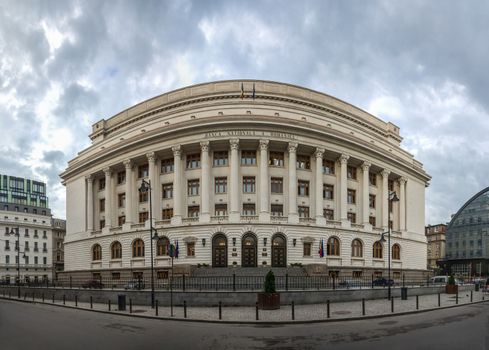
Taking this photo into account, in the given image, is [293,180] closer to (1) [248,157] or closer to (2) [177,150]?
(1) [248,157]

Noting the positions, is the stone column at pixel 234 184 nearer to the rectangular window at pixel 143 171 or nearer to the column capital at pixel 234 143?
the column capital at pixel 234 143

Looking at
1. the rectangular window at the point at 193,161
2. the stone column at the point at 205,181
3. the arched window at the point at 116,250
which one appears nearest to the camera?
the stone column at the point at 205,181

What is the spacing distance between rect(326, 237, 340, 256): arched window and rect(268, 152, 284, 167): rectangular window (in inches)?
444

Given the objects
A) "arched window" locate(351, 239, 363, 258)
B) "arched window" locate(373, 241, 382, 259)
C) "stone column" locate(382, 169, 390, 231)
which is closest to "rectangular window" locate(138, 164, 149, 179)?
"arched window" locate(351, 239, 363, 258)

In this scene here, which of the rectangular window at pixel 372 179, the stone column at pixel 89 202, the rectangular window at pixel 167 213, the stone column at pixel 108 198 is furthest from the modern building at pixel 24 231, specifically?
the rectangular window at pixel 372 179

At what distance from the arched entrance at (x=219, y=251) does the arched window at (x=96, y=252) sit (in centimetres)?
2116

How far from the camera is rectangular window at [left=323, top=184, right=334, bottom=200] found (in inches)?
1914

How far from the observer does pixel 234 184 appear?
43.6m

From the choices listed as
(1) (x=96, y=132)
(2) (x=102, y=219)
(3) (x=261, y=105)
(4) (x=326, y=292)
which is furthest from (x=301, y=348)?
(1) (x=96, y=132)

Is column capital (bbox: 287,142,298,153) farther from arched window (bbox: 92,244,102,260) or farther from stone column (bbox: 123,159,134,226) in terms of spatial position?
arched window (bbox: 92,244,102,260)

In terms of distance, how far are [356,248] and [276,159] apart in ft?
52.0

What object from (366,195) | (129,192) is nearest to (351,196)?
(366,195)

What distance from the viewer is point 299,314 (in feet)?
63.0

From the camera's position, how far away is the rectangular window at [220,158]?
46219mm
